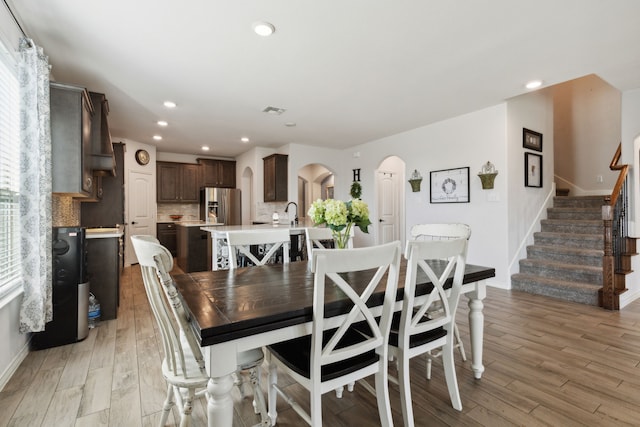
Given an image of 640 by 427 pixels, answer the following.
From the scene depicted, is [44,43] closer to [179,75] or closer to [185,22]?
[179,75]

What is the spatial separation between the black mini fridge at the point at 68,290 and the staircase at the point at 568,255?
4965 mm

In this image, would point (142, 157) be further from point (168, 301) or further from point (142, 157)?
point (168, 301)

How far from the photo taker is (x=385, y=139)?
5.88 meters

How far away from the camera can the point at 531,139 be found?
4.38m

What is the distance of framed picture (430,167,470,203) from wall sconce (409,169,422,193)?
0.24m

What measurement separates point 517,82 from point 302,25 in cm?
256

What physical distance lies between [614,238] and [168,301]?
15.3 feet

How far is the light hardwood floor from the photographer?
161 centimetres

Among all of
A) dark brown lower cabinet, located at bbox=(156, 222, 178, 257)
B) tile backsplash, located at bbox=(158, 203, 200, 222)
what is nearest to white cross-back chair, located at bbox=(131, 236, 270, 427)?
dark brown lower cabinet, located at bbox=(156, 222, 178, 257)

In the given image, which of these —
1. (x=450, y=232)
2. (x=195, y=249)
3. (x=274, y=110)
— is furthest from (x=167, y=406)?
(x=195, y=249)

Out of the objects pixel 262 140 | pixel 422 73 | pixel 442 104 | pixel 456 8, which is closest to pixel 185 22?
pixel 456 8

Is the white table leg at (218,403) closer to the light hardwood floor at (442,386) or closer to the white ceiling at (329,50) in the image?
the light hardwood floor at (442,386)

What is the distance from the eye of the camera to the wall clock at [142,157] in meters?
6.27

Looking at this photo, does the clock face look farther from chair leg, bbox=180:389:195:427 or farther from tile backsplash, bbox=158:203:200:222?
chair leg, bbox=180:389:195:427
